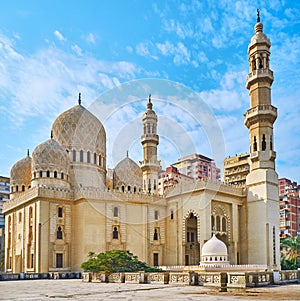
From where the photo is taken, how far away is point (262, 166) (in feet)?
122

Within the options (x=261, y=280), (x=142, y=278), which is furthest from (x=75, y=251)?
(x=261, y=280)

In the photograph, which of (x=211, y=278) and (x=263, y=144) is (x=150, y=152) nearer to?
(x=263, y=144)

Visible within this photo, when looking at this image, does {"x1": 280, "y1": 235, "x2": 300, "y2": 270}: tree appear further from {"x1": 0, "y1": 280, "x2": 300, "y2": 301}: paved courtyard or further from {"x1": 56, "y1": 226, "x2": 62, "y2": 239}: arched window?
{"x1": 0, "y1": 280, "x2": 300, "y2": 301}: paved courtyard

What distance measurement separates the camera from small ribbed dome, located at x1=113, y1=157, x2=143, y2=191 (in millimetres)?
45156

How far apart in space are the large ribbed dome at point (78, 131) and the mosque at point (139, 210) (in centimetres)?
9

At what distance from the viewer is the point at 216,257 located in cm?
2938

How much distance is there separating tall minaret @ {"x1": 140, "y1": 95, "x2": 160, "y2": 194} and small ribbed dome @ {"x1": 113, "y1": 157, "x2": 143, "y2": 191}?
4.77 ft

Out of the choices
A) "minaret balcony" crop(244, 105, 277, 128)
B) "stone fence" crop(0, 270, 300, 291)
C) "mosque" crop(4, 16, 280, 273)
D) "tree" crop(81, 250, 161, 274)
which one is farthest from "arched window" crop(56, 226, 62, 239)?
"minaret balcony" crop(244, 105, 277, 128)

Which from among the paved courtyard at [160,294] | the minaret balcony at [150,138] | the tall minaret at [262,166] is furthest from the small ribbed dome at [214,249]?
the minaret balcony at [150,138]

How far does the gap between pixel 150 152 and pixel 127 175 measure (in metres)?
3.83

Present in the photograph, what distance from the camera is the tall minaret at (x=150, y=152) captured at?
143ft

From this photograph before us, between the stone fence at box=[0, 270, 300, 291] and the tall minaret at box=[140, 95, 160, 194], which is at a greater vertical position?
the tall minaret at box=[140, 95, 160, 194]

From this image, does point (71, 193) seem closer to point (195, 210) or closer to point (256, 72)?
point (195, 210)

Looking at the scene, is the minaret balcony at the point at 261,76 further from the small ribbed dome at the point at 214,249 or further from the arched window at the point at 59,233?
the arched window at the point at 59,233
